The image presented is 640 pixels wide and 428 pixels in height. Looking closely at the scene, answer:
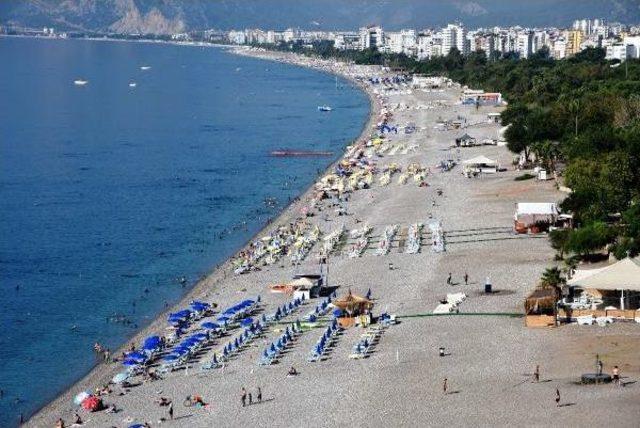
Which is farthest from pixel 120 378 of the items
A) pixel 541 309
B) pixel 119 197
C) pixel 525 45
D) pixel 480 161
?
pixel 525 45

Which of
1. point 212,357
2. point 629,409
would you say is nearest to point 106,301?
point 212,357

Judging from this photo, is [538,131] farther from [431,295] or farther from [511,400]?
[511,400]

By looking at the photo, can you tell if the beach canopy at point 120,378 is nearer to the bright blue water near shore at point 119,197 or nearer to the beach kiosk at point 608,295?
the bright blue water near shore at point 119,197

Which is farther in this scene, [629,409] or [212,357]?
[212,357]

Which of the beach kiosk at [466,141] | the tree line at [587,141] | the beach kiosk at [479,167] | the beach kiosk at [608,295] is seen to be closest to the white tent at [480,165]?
the beach kiosk at [479,167]

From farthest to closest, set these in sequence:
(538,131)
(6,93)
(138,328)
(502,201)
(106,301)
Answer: (6,93), (538,131), (502,201), (106,301), (138,328)

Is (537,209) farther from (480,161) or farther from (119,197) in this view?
(119,197)
